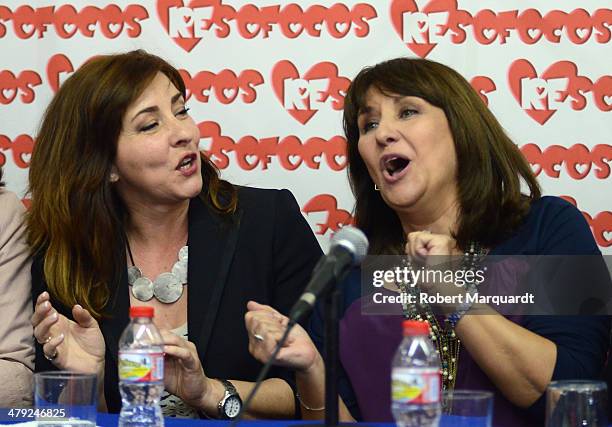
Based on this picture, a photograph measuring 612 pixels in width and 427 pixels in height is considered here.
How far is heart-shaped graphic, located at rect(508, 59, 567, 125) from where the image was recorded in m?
2.22

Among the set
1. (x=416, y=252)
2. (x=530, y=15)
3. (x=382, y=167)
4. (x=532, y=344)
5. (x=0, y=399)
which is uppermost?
(x=530, y=15)

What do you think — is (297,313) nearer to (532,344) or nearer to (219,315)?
(532,344)

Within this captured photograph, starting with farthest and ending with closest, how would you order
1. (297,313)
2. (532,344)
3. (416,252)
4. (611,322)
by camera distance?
(611,322) → (532,344) → (416,252) → (297,313)

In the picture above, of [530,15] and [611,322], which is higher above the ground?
[530,15]

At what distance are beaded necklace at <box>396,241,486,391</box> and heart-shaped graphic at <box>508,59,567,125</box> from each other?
0.45 m

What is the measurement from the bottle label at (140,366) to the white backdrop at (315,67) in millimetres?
1055

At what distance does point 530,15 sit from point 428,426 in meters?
1.26

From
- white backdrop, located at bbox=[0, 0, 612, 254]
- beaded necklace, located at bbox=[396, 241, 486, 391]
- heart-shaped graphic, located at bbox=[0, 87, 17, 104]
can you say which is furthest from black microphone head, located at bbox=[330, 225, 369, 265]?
heart-shaped graphic, located at bbox=[0, 87, 17, 104]

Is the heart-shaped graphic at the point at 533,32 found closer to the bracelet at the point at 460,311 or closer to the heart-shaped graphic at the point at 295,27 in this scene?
the heart-shaped graphic at the point at 295,27

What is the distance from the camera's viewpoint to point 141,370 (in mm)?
1337

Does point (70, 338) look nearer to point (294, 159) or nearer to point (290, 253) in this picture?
point (290, 253)

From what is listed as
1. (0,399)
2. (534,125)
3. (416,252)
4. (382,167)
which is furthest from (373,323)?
(0,399)

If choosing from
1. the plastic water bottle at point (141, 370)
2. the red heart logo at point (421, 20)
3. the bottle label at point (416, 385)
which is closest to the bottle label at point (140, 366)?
the plastic water bottle at point (141, 370)

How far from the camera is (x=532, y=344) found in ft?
5.64
